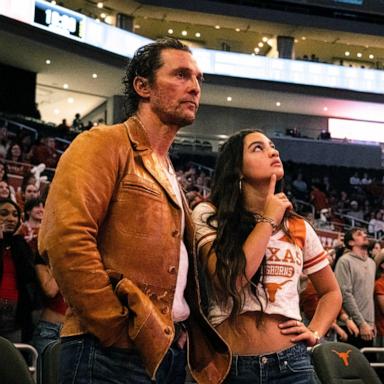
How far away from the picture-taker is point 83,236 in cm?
157

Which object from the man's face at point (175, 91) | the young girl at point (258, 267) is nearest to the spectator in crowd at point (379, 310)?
the young girl at point (258, 267)

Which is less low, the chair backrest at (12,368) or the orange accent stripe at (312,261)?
the orange accent stripe at (312,261)

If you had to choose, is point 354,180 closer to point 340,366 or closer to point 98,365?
point 340,366

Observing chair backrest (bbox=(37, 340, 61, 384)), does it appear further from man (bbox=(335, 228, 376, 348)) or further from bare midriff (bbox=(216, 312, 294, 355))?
man (bbox=(335, 228, 376, 348))

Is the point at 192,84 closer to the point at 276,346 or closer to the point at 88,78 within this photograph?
the point at 276,346

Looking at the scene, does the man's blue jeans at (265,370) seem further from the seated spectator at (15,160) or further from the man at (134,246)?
the seated spectator at (15,160)

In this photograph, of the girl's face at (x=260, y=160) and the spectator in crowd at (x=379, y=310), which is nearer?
the girl's face at (x=260, y=160)

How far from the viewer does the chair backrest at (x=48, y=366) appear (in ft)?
9.81

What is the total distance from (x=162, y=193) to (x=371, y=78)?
79.1 ft

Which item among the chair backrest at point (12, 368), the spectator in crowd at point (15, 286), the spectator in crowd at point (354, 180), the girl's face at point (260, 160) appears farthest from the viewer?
the spectator in crowd at point (354, 180)

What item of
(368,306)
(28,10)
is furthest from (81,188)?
(28,10)

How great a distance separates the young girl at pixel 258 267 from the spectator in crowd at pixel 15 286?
6.12 feet

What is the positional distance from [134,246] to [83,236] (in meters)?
0.15

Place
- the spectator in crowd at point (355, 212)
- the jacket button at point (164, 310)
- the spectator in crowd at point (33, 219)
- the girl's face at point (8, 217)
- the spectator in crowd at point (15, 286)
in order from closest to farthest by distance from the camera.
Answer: the jacket button at point (164, 310), the spectator in crowd at point (15, 286), the girl's face at point (8, 217), the spectator in crowd at point (33, 219), the spectator in crowd at point (355, 212)
